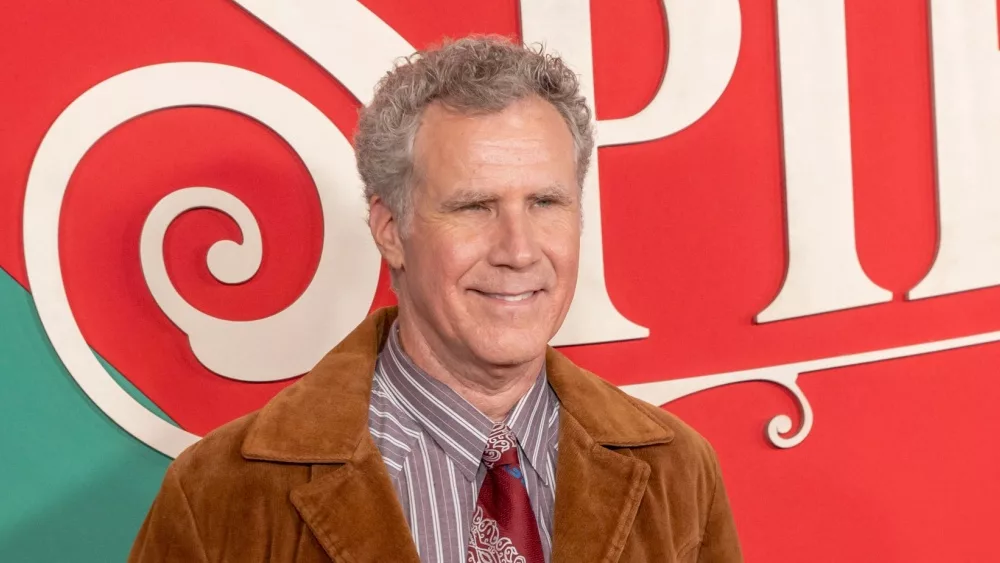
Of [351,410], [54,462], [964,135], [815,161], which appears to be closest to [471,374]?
[351,410]

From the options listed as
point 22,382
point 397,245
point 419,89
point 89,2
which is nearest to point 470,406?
point 397,245

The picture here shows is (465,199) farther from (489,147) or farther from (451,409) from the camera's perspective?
(451,409)

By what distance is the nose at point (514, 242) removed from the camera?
1.26 m

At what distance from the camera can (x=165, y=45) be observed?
1.72 meters

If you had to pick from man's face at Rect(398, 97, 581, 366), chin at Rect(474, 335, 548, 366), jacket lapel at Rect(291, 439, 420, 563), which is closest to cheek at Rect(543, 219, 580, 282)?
man's face at Rect(398, 97, 581, 366)

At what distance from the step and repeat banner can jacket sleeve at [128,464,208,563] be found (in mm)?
457

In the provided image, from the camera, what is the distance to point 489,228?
1.29 metres

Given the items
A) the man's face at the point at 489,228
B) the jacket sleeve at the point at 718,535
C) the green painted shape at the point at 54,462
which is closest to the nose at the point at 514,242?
the man's face at the point at 489,228

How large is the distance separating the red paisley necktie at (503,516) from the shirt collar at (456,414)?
22mm

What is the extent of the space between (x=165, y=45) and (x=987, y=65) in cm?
Result: 151

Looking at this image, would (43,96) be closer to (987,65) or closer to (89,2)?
(89,2)

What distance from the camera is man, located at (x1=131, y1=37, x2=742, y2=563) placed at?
126 cm

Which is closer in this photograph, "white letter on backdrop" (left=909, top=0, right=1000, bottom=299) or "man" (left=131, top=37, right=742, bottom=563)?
"man" (left=131, top=37, right=742, bottom=563)

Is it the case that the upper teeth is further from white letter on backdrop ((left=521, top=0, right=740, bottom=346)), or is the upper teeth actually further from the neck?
white letter on backdrop ((left=521, top=0, right=740, bottom=346))
